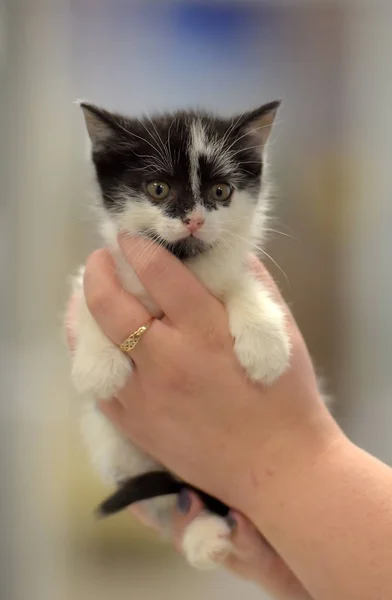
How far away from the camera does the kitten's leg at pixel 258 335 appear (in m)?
0.81

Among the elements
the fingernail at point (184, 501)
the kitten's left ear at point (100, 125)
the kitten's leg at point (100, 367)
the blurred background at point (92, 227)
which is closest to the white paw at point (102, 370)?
the kitten's leg at point (100, 367)

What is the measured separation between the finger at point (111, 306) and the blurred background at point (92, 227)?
731mm

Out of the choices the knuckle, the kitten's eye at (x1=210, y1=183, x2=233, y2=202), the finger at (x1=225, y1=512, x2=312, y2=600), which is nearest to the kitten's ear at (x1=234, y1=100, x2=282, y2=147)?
the kitten's eye at (x1=210, y1=183, x2=233, y2=202)

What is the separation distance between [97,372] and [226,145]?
1.44 ft

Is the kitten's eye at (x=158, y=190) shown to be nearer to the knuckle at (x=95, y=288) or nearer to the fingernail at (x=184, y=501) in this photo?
the knuckle at (x=95, y=288)

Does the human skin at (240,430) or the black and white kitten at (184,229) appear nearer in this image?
the human skin at (240,430)

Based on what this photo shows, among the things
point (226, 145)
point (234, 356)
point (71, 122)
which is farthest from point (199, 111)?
point (71, 122)

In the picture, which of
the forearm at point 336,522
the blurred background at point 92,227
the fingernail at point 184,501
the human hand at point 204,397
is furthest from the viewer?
the blurred background at point 92,227

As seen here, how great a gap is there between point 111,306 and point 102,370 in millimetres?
99

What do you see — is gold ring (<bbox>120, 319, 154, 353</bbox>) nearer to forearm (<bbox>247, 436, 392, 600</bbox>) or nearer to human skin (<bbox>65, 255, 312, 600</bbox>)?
human skin (<bbox>65, 255, 312, 600</bbox>)

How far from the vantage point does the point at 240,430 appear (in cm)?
81

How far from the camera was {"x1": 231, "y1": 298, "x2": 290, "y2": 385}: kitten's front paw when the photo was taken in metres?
0.81

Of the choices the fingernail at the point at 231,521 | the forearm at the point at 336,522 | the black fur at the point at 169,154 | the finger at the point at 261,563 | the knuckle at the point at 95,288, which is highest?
the black fur at the point at 169,154

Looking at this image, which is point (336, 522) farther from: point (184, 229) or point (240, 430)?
point (184, 229)
